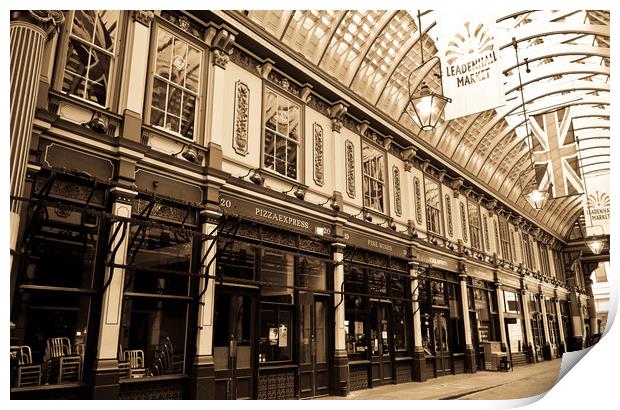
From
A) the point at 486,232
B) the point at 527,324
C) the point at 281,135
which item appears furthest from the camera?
the point at 527,324

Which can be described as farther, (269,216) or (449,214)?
(449,214)

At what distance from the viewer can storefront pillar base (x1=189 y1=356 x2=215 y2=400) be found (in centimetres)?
857

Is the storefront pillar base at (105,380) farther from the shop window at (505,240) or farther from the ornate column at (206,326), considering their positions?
the shop window at (505,240)

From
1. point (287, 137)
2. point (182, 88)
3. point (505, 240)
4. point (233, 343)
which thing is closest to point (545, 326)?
point (505, 240)

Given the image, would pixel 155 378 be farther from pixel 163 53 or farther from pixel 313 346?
pixel 163 53

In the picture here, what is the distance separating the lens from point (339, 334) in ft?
39.5

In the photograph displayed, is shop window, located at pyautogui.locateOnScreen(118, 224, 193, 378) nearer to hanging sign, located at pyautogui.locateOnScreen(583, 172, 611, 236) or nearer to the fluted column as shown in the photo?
hanging sign, located at pyautogui.locateOnScreen(583, 172, 611, 236)

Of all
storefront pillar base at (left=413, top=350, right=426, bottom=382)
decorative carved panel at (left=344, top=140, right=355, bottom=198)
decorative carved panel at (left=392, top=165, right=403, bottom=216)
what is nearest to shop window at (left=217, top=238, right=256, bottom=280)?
decorative carved panel at (left=344, top=140, right=355, bottom=198)

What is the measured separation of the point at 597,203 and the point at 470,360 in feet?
24.9

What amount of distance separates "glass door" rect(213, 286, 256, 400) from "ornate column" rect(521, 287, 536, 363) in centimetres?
1879

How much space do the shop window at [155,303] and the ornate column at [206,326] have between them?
26 cm

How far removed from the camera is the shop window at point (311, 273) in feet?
38.6

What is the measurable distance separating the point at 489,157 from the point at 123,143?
19010 mm
